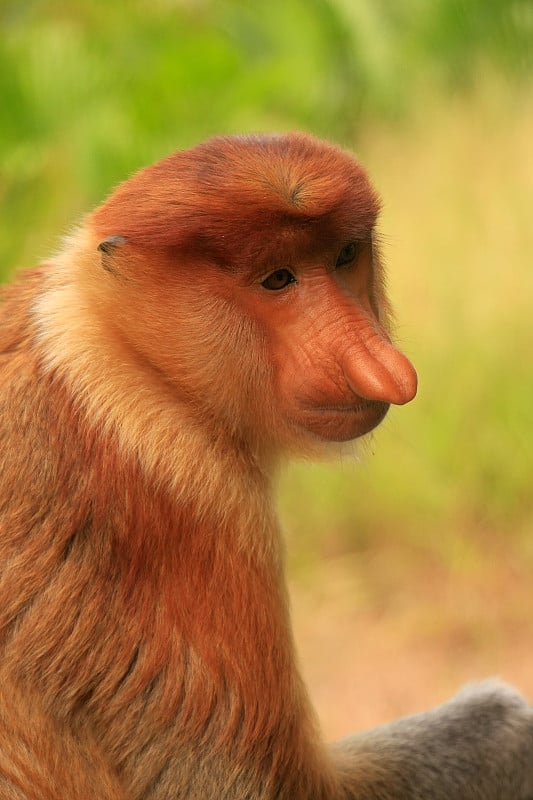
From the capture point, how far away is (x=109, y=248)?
3.54 meters

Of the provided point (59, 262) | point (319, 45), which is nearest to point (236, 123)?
point (319, 45)

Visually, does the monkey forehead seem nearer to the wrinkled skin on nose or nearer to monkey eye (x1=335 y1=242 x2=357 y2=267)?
monkey eye (x1=335 y1=242 x2=357 y2=267)

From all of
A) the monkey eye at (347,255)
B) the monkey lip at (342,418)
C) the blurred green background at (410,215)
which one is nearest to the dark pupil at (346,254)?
the monkey eye at (347,255)

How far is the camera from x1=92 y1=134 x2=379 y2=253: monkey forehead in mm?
3396

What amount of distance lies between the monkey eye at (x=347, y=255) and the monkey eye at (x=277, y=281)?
20 centimetres

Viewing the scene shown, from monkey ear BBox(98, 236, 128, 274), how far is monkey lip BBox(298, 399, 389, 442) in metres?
0.71

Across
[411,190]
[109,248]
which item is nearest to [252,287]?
[109,248]

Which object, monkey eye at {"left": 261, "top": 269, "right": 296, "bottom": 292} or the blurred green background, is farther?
the blurred green background

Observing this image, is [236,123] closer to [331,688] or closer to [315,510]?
[315,510]

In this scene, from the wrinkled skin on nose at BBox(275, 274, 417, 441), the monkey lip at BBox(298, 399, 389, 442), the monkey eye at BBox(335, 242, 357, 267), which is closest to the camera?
the wrinkled skin on nose at BBox(275, 274, 417, 441)

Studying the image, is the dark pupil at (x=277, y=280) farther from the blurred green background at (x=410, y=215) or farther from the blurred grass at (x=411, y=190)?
the blurred grass at (x=411, y=190)

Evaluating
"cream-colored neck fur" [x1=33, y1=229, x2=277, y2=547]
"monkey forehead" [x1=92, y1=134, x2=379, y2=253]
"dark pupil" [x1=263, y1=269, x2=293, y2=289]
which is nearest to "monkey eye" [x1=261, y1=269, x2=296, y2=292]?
"dark pupil" [x1=263, y1=269, x2=293, y2=289]

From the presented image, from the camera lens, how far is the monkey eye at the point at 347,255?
3.62 metres

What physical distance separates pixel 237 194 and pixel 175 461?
790 millimetres
